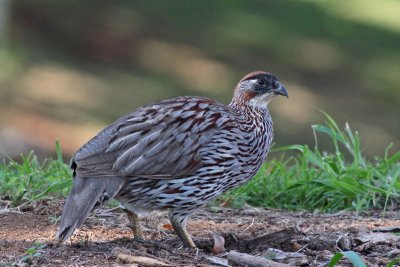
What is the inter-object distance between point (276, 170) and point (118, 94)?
8.12 meters

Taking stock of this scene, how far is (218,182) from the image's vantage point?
746cm

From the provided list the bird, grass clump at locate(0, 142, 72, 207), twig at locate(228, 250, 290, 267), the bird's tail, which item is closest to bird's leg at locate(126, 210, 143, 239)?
the bird

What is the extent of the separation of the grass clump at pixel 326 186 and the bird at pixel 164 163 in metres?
1.13

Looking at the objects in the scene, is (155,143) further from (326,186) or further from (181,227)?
(326,186)

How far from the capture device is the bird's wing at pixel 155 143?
719 centimetres

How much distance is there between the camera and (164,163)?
287 inches

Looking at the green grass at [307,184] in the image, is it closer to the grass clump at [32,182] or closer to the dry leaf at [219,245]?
the grass clump at [32,182]

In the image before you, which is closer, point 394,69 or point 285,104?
point 285,104

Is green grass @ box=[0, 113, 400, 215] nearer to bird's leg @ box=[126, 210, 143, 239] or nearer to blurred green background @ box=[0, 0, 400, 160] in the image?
bird's leg @ box=[126, 210, 143, 239]

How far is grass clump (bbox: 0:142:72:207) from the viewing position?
26.7 ft

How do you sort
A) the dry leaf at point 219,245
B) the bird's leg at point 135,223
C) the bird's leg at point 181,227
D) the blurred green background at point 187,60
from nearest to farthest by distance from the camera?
the dry leaf at point 219,245, the bird's leg at point 181,227, the bird's leg at point 135,223, the blurred green background at point 187,60

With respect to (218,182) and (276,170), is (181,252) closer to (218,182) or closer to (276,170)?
(218,182)

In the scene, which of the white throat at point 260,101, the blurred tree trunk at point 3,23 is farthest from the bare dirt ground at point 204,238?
the blurred tree trunk at point 3,23

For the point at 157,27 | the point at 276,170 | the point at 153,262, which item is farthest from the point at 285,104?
the point at 153,262
